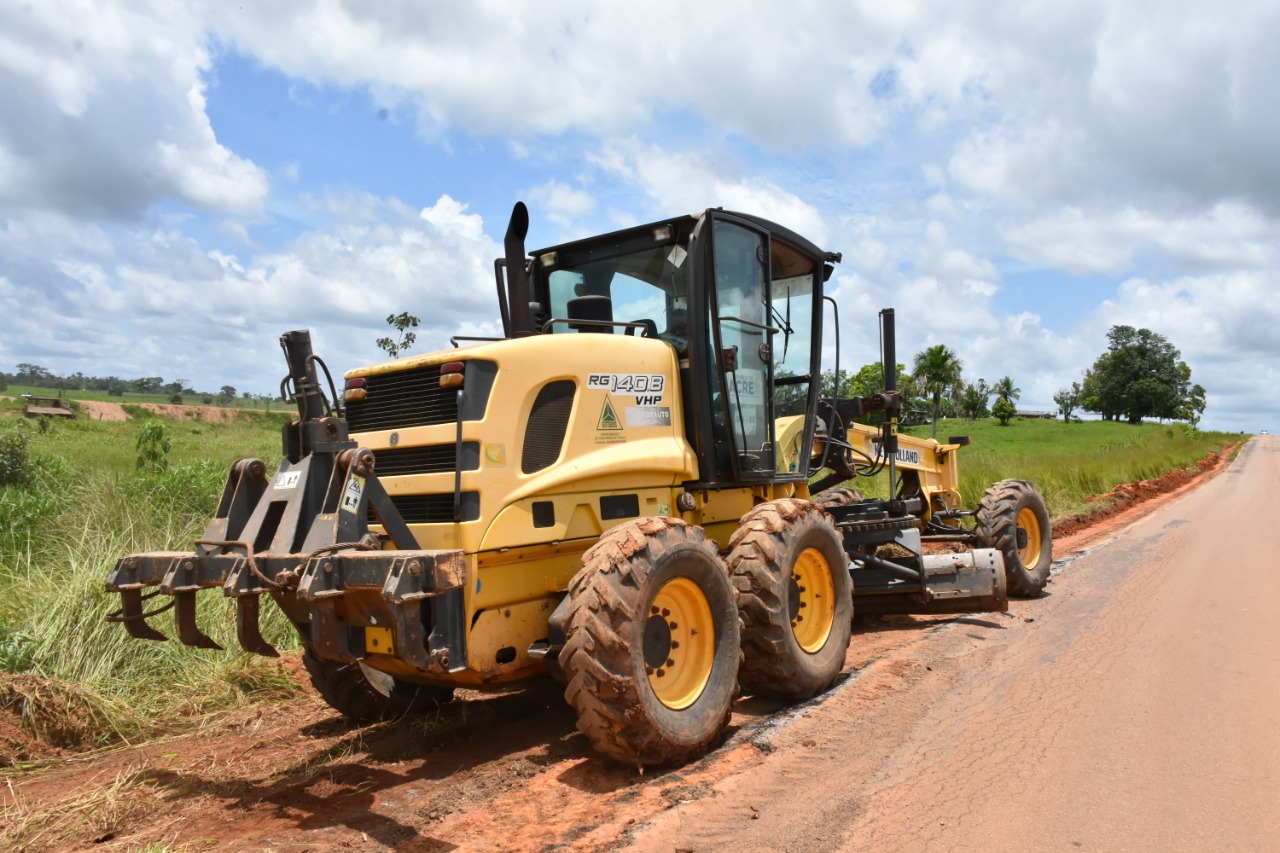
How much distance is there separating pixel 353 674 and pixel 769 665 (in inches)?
98.1

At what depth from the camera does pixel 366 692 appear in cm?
559

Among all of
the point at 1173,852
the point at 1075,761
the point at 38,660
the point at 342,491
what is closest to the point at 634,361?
the point at 342,491

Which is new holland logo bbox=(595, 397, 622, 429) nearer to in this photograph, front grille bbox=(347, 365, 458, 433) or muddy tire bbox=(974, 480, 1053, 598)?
front grille bbox=(347, 365, 458, 433)

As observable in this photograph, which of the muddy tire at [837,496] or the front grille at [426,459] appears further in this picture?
the muddy tire at [837,496]

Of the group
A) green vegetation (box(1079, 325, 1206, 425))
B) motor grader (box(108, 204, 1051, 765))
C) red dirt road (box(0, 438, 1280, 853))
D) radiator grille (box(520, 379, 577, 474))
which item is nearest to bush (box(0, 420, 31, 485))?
red dirt road (box(0, 438, 1280, 853))

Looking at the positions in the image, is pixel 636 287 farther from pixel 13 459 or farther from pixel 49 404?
pixel 49 404

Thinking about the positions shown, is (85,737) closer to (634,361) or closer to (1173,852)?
(634,361)

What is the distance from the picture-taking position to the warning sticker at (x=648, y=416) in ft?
17.5

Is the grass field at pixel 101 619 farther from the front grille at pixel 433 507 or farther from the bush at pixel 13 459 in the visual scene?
the front grille at pixel 433 507

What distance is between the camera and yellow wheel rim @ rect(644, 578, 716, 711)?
4762 millimetres

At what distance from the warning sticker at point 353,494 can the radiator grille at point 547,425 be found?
0.82 m

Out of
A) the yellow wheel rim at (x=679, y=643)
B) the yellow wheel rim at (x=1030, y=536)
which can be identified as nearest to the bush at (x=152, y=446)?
the yellow wheel rim at (x=679, y=643)

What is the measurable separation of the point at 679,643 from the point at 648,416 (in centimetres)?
134

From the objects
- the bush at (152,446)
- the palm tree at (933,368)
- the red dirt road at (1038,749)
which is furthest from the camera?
the palm tree at (933,368)
